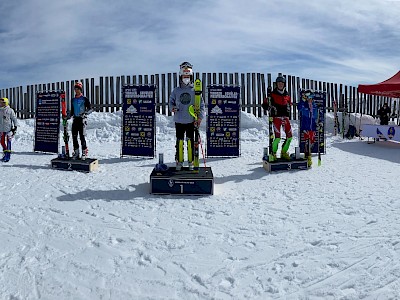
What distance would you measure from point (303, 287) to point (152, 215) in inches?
84.4

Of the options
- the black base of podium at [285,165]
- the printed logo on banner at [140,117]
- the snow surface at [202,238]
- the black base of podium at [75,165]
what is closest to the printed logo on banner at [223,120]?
the printed logo on banner at [140,117]

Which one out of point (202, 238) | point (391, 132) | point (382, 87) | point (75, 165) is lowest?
point (202, 238)

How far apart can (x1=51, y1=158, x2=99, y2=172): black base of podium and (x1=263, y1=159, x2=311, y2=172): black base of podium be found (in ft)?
11.9

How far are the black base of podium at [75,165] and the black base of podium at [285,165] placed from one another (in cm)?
361

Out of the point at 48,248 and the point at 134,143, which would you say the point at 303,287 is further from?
the point at 134,143

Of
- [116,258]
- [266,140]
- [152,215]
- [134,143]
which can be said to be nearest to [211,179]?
[152,215]

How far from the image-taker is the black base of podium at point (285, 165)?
6.98 metres

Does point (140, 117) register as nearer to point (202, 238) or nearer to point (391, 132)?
point (202, 238)

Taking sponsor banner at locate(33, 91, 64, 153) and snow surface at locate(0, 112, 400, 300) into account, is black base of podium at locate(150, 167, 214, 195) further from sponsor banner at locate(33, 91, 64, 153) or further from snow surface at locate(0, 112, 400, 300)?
sponsor banner at locate(33, 91, 64, 153)

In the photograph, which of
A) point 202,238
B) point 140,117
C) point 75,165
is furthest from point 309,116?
point 202,238

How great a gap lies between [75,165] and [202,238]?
437cm

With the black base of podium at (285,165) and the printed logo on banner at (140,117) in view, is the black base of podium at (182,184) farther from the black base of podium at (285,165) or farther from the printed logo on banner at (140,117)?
the printed logo on banner at (140,117)

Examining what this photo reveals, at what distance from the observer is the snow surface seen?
257 cm

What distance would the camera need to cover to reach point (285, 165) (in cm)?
707
